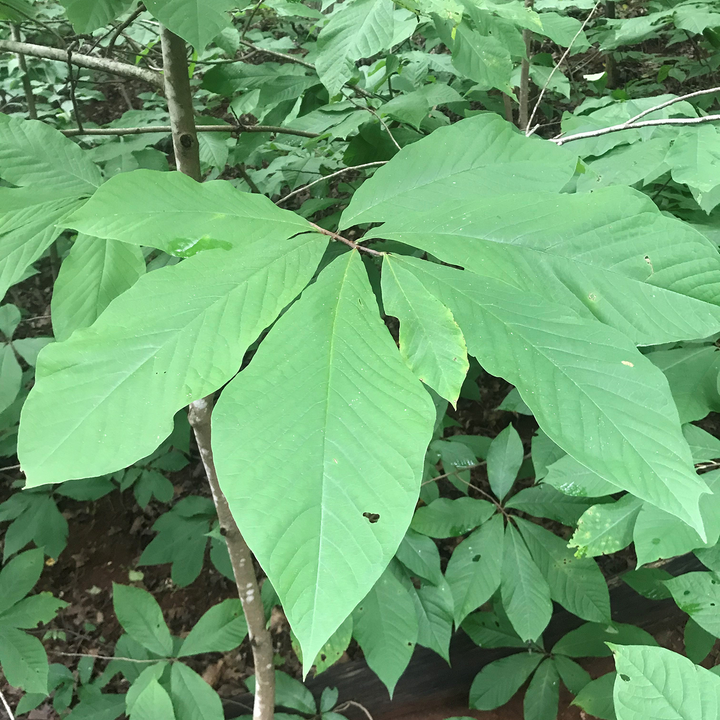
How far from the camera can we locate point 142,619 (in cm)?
172

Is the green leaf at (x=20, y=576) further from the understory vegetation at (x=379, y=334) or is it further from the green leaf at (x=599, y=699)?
the green leaf at (x=599, y=699)

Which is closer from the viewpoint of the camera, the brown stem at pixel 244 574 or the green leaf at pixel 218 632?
the brown stem at pixel 244 574

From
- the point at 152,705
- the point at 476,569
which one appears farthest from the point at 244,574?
the point at 476,569

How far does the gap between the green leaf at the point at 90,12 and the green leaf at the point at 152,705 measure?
1.60 m

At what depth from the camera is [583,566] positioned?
1614mm

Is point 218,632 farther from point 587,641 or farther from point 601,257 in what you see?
point 601,257

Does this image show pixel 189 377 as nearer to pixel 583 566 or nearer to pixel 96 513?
pixel 583 566

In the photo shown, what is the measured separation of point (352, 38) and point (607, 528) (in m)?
1.32

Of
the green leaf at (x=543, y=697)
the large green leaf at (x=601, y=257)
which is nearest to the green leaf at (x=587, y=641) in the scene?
the green leaf at (x=543, y=697)

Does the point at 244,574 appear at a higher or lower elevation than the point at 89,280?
lower

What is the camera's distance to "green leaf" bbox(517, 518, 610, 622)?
1610 millimetres

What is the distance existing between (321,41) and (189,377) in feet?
3.17

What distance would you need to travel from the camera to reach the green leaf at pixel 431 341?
0.50m

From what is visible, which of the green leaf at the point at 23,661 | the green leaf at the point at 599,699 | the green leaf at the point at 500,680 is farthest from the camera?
the green leaf at the point at 500,680
